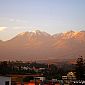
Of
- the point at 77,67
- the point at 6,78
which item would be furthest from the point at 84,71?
the point at 6,78

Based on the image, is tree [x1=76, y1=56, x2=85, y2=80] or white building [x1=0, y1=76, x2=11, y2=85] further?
tree [x1=76, y1=56, x2=85, y2=80]

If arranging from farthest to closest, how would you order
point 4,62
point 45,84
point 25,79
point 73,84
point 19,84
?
point 4,62 → point 25,79 → point 73,84 → point 45,84 → point 19,84

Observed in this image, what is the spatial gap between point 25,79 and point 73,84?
6.67m

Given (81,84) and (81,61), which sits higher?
(81,61)

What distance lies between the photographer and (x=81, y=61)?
59.7m

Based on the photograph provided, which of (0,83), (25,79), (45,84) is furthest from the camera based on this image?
(25,79)

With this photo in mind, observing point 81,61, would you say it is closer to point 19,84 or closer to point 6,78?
point 19,84

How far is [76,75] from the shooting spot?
57031 mm

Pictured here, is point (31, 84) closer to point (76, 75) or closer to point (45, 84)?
point (45, 84)

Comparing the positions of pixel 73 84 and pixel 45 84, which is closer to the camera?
pixel 45 84

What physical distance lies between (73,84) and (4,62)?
121ft

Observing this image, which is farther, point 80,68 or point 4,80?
point 80,68

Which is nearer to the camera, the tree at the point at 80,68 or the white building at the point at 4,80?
the white building at the point at 4,80

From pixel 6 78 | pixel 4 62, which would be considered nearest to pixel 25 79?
pixel 6 78
